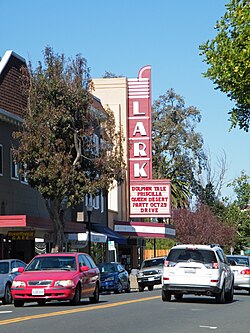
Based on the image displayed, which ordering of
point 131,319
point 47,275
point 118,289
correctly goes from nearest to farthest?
point 131,319 → point 47,275 → point 118,289

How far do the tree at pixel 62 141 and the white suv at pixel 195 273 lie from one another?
468 inches

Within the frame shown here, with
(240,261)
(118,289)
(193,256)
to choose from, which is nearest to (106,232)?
(118,289)

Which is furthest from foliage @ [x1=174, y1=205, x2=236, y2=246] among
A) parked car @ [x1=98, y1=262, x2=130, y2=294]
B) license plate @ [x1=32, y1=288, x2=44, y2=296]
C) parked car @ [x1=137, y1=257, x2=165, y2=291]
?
license plate @ [x1=32, y1=288, x2=44, y2=296]

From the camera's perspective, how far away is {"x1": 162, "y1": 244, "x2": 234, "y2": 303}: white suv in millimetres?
24000

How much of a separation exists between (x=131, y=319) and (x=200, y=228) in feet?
209

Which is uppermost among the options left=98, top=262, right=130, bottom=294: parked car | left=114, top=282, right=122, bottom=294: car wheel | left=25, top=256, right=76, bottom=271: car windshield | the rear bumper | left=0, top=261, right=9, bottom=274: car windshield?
left=25, top=256, right=76, bottom=271: car windshield

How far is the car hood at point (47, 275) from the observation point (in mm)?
21688

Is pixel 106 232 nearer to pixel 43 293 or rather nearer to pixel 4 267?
pixel 4 267

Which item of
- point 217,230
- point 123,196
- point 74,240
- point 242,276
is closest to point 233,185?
point 217,230

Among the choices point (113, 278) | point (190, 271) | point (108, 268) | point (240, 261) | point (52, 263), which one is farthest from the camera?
point (108, 268)

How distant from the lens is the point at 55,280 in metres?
21.6

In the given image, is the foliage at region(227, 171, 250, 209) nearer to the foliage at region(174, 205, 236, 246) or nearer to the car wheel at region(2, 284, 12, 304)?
the foliage at region(174, 205, 236, 246)

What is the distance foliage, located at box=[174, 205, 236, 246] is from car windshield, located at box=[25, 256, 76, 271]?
58.3 m

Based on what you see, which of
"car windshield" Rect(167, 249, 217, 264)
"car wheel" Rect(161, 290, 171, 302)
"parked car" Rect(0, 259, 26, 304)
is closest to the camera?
"car windshield" Rect(167, 249, 217, 264)
